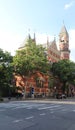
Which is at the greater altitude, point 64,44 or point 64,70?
point 64,44

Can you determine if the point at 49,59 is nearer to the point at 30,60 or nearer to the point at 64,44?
the point at 64,44

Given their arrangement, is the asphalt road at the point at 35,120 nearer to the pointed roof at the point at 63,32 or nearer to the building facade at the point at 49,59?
the building facade at the point at 49,59

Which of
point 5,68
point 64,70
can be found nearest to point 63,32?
point 64,70

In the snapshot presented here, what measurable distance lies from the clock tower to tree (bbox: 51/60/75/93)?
22101 mm

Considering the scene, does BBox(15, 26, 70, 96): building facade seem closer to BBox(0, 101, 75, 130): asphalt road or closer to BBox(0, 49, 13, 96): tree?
BBox(0, 49, 13, 96): tree

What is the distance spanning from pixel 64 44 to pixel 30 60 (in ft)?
140

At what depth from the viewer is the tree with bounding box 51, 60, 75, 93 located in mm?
74625

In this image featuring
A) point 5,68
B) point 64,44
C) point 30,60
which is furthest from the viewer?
point 64,44

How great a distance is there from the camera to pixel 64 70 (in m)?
74.6

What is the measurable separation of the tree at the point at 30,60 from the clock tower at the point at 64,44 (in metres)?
36.9

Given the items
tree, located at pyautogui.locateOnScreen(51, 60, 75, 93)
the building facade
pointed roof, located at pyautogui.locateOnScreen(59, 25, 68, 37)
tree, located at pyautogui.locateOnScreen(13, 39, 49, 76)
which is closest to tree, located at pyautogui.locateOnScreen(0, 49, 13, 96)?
tree, located at pyautogui.locateOnScreen(13, 39, 49, 76)

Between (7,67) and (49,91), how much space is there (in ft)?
86.2

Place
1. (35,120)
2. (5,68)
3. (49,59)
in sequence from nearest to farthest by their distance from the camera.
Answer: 1. (35,120)
2. (5,68)
3. (49,59)

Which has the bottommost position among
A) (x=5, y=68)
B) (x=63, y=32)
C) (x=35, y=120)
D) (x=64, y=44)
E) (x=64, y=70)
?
(x=35, y=120)
